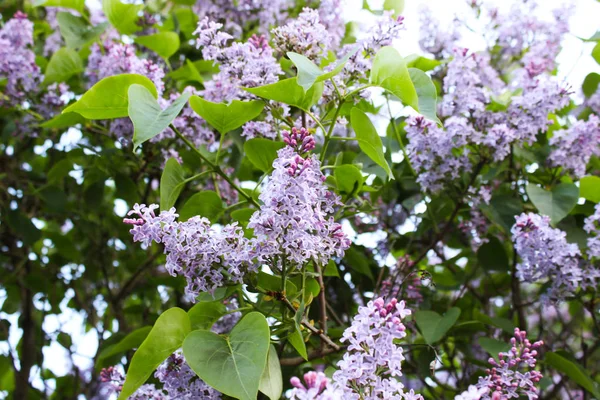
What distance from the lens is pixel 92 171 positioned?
2.17 m

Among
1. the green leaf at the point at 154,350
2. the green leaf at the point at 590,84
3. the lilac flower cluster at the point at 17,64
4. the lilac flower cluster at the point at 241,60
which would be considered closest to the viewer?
the green leaf at the point at 154,350

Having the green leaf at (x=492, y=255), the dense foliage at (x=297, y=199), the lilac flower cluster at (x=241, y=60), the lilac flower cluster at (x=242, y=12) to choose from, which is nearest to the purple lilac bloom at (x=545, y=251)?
the dense foliage at (x=297, y=199)

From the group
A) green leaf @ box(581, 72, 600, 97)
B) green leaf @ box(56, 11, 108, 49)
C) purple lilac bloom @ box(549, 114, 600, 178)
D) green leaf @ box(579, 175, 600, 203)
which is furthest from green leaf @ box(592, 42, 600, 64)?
green leaf @ box(56, 11, 108, 49)

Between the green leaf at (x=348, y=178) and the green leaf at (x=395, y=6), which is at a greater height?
the green leaf at (x=395, y=6)

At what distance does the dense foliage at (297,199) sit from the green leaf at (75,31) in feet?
0.03

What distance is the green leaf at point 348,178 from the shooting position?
1.31 metres

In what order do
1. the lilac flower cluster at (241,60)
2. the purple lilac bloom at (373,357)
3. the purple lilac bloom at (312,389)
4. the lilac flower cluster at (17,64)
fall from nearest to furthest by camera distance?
the purple lilac bloom at (312,389) → the purple lilac bloom at (373,357) → the lilac flower cluster at (241,60) → the lilac flower cluster at (17,64)

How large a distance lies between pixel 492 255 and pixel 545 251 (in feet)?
1.19

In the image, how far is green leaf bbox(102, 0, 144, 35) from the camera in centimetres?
202

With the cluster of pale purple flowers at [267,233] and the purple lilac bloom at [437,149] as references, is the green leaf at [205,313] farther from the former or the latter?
the purple lilac bloom at [437,149]

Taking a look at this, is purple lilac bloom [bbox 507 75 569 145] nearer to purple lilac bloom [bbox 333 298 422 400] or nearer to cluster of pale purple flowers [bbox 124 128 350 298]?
cluster of pale purple flowers [bbox 124 128 350 298]

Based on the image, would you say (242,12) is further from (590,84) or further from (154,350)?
(154,350)

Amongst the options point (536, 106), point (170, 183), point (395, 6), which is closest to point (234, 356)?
point (170, 183)

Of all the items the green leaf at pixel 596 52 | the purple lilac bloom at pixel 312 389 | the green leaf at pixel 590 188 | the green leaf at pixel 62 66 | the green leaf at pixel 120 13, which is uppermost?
the green leaf at pixel 596 52
